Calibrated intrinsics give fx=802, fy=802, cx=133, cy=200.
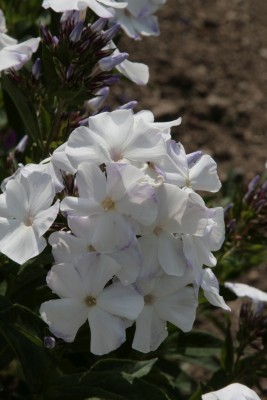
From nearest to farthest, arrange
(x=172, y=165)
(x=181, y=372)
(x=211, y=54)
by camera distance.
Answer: (x=172, y=165) → (x=181, y=372) → (x=211, y=54)

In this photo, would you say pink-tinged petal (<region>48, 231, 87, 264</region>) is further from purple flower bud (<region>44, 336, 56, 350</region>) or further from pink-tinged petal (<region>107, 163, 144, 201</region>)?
purple flower bud (<region>44, 336, 56, 350</region>)

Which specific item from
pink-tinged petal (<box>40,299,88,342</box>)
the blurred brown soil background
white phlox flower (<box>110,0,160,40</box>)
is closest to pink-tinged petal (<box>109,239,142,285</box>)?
pink-tinged petal (<box>40,299,88,342</box>)

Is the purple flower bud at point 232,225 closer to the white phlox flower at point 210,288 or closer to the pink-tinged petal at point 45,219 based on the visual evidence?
the white phlox flower at point 210,288

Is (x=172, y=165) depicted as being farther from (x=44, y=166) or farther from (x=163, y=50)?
(x=163, y=50)

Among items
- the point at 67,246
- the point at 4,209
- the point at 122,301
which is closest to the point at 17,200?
the point at 4,209

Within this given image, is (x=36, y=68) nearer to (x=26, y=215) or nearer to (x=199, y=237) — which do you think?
(x=26, y=215)

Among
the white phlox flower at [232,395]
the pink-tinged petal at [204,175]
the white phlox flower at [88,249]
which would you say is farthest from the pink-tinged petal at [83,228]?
the white phlox flower at [232,395]

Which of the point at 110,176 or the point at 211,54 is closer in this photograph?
the point at 110,176

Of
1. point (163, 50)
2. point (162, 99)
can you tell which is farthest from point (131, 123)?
point (163, 50)
